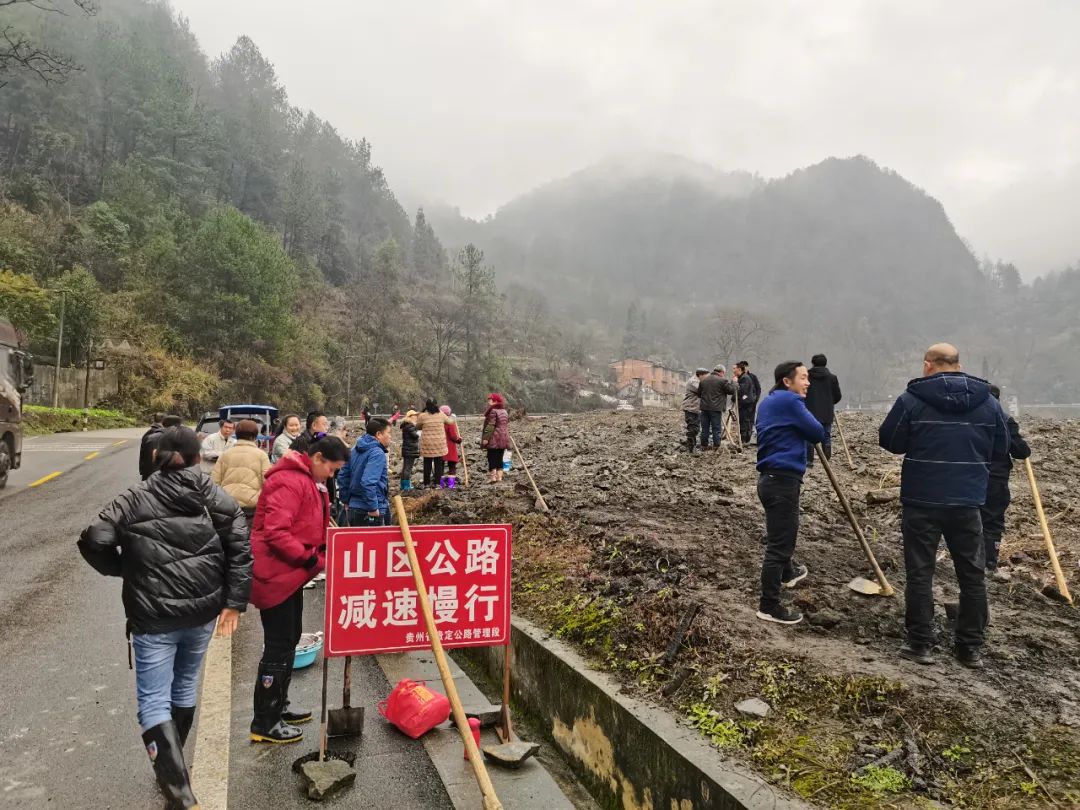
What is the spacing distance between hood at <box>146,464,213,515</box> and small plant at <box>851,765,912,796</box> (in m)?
3.19

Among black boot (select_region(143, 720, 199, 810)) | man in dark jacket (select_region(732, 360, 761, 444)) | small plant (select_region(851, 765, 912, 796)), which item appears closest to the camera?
small plant (select_region(851, 765, 912, 796))

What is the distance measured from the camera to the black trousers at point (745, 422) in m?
13.6

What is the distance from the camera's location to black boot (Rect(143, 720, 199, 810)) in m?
2.90

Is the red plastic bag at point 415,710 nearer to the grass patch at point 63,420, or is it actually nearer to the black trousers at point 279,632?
the black trousers at point 279,632

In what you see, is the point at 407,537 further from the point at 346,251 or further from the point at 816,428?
the point at 346,251

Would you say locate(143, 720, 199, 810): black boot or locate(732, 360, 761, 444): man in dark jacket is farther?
locate(732, 360, 761, 444): man in dark jacket

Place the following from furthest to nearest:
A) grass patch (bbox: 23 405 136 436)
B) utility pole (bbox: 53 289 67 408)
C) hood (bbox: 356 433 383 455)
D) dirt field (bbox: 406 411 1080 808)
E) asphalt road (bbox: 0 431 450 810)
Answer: utility pole (bbox: 53 289 67 408)
grass patch (bbox: 23 405 136 436)
hood (bbox: 356 433 383 455)
asphalt road (bbox: 0 431 450 810)
dirt field (bbox: 406 411 1080 808)

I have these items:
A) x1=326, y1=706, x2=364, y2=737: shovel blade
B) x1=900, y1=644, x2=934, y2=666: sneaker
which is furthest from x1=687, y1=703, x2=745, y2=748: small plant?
x1=326, y1=706, x2=364, y2=737: shovel blade

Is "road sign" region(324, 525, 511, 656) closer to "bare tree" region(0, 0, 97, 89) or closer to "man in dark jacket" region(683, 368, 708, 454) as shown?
"man in dark jacket" region(683, 368, 708, 454)

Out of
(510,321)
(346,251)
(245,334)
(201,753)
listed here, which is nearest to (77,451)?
(201,753)

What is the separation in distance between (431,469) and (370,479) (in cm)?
551

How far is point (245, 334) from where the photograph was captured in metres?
46.4

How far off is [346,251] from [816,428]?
289ft

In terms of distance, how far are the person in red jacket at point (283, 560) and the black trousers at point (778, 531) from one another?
2.87 metres
